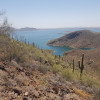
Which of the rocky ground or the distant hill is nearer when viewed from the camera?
the rocky ground

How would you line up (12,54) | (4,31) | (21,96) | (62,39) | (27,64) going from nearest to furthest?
(21,96) < (27,64) < (12,54) < (4,31) < (62,39)

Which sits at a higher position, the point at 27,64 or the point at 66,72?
the point at 27,64

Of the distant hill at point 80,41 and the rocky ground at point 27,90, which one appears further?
the distant hill at point 80,41

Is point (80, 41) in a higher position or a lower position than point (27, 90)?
lower

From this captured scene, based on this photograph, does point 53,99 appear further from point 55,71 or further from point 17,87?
point 55,71

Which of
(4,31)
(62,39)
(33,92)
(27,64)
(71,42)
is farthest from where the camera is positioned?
(62,39)

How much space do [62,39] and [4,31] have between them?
10900 cm

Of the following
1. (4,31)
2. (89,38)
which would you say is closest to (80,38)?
(89,38)

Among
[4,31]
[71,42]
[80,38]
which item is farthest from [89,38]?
[4,31]

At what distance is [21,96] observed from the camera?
19.1 ft

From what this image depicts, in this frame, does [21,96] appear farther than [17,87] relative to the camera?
No

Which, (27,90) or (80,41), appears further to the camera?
(80,41)

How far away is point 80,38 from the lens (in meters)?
118

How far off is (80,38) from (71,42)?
11.2 metres
